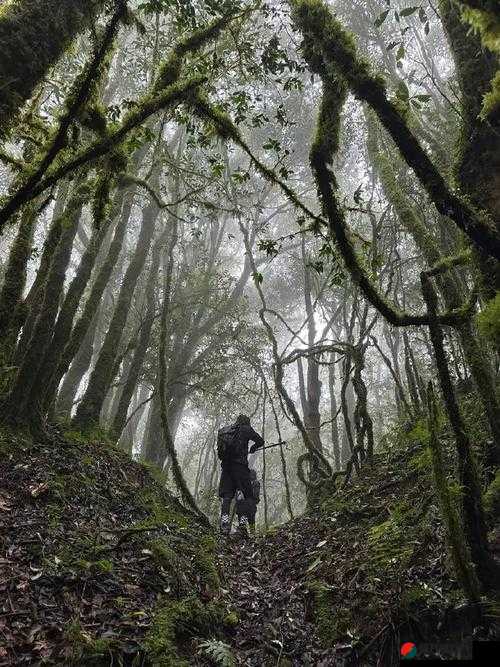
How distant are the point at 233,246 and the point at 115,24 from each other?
28.5m

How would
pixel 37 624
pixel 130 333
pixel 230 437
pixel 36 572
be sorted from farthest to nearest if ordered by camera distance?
pixel 130 333
pixel 230 437
pixel 36 572
pixel 37 624

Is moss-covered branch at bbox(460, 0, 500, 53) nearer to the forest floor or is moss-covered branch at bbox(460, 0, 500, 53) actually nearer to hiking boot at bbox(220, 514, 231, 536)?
the forest floor

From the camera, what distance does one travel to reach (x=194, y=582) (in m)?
5.26

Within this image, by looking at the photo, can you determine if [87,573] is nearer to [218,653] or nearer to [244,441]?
[218,653]

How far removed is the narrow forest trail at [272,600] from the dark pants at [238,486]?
5.06 ft

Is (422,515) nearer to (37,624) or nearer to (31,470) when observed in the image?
(37,624)

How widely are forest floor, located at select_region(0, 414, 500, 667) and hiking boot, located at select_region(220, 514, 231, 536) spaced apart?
61.4 inches

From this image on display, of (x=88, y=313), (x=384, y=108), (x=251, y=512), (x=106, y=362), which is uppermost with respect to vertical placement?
(x=88, y=313)

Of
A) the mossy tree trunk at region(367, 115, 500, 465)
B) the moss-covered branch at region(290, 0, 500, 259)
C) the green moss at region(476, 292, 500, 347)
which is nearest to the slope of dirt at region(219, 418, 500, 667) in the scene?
the mossy tree trunk at region(367, 115, 500, 465)

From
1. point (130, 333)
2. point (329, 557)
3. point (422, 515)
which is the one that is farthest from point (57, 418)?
Answer: point (130, 333)

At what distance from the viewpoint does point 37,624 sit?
3.61 meters

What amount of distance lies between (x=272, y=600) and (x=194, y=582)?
1.02 m

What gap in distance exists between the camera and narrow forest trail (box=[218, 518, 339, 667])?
14.5 ft

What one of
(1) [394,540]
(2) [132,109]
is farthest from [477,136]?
(1) [394,540]
